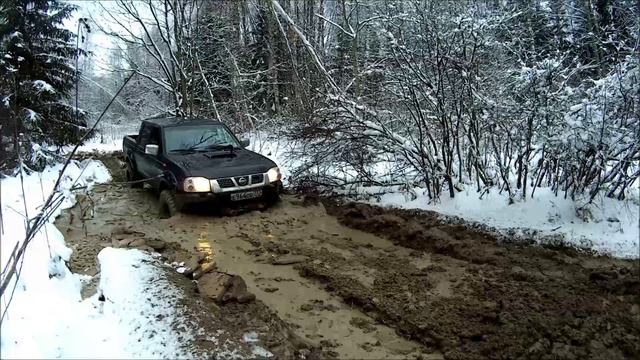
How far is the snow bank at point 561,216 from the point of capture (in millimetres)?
5328

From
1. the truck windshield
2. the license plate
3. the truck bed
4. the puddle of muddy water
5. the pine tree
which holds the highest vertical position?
the pine tree

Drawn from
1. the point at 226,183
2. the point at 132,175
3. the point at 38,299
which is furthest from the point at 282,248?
the point at 132,175

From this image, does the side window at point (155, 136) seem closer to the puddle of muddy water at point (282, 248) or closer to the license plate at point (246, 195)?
the puddle of muddy water at point (282, 248)

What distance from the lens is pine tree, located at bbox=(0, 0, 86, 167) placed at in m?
12.5

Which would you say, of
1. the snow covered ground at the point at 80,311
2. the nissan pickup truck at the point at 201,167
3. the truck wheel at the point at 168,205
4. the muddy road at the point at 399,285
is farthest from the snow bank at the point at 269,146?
the snow covered ground at the point at 80,311

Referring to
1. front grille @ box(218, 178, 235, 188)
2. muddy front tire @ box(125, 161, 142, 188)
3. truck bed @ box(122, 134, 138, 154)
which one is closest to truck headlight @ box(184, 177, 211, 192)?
front grille @ box(218, 178, 235, 188)

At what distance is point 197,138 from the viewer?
355 inches

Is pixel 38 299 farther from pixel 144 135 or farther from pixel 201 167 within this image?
pixel 144 135

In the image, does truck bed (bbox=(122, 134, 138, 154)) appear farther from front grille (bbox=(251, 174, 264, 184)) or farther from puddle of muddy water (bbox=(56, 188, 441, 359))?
front grille (bbox=(251, 174, 264, 184))

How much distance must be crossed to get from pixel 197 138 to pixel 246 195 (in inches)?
81.2

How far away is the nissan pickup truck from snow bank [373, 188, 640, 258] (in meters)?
2.87

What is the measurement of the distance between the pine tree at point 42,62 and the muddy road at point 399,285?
6.69 meters

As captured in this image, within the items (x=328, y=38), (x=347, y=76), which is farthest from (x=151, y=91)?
(x=347, y=76)

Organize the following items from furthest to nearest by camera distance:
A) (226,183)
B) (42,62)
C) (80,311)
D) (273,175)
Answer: (42,62) → (273,175) → (226,183) → (80,311)
